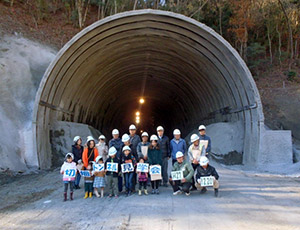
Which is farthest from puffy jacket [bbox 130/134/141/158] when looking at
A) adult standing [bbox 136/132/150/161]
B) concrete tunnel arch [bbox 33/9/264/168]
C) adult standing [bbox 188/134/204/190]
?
concrete tunnel arch [bbox 33/9/264/168]

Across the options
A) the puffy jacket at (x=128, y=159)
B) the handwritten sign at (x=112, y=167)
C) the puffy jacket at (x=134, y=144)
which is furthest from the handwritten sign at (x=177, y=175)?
the handwritten sign at (x=112, y=167)

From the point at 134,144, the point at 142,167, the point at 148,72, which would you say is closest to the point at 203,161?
the point at 142,167

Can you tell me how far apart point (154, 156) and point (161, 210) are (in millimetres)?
1883

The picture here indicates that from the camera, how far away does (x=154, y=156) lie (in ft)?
24.5

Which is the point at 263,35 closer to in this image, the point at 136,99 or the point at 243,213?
the point at 136,99

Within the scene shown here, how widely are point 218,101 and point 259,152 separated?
497cm

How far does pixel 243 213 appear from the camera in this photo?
5.56m

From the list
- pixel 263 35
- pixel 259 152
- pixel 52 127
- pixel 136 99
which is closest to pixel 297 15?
pixel 263 35

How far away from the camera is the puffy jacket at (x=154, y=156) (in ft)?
24.4

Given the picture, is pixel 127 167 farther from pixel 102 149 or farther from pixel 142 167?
pixel 102 149

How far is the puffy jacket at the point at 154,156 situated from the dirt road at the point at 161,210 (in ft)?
2.54

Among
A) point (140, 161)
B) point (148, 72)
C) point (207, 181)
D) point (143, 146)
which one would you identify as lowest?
point (207, 181)

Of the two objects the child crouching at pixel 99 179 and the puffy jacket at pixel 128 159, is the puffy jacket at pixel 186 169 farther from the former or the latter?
the child crouching at pixel 99 179

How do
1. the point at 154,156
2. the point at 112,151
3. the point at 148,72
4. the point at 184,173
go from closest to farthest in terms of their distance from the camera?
the point at 184,173, the point at 112,151, the point at 154,156, the point at 148,72
